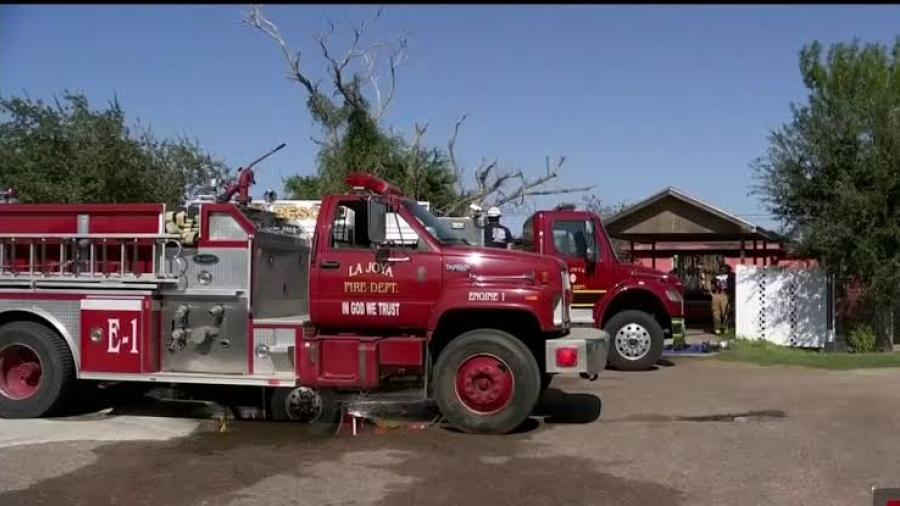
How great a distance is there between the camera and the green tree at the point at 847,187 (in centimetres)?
1658

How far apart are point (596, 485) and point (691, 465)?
1046 millimetres

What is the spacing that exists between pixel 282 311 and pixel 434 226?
1.83 meters

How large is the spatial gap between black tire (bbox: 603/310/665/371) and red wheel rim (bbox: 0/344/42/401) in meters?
8.23

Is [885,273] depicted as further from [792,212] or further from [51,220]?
[51,220]

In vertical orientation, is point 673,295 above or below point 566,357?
above

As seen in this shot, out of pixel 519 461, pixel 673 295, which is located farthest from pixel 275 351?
pixel 673 295

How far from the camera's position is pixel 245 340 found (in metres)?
9.08

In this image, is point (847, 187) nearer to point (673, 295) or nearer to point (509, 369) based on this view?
point (673, 295)

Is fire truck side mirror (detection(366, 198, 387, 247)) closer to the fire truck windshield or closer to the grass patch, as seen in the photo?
the fire truck windshield

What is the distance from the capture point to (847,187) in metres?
16.7

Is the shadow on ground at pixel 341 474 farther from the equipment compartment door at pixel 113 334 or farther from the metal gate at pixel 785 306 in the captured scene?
the metal gate at pixel 785 306

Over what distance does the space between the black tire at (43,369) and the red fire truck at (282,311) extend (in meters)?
0.01

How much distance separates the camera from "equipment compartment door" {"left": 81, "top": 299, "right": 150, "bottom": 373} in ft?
29.9

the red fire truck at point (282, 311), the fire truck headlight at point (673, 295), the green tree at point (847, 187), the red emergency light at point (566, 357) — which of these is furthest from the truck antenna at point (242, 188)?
the green tree at point (847, 187)
